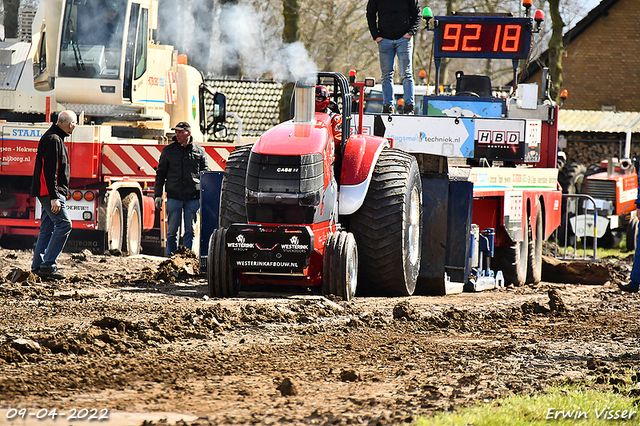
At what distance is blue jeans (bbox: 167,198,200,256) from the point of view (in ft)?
39.8

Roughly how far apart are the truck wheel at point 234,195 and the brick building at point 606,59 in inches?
1249

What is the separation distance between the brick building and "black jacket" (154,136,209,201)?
29.0m

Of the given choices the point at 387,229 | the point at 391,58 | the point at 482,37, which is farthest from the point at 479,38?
the point at 387,229

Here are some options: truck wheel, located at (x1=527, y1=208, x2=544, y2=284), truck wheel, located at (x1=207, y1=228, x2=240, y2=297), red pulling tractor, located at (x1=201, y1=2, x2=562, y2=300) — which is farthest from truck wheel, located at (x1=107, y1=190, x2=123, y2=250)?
truck wheel, located at (x1=527, y1=208, x2=544, y2=284)

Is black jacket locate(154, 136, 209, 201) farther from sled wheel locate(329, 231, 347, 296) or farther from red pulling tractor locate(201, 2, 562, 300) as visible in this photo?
sled wheel locate(329, 231, 347, 296)

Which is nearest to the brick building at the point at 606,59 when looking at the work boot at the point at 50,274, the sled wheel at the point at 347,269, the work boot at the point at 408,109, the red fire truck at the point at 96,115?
the red fire truck at the point at 96,115

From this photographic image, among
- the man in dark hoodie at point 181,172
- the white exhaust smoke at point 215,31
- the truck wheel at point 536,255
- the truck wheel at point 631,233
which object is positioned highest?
the white exhaust smoke at point 215,31

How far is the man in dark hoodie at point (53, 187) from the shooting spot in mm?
9812

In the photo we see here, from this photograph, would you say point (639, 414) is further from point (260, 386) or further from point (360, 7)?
point (360, 7)

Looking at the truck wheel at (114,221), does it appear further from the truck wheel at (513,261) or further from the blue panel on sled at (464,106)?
the truck wheel at (513,261)

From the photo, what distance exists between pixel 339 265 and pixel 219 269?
43.5 inches

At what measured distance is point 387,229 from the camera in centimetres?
867

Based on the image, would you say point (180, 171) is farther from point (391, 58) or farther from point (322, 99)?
point (322, 99)

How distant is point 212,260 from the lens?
8.20m
